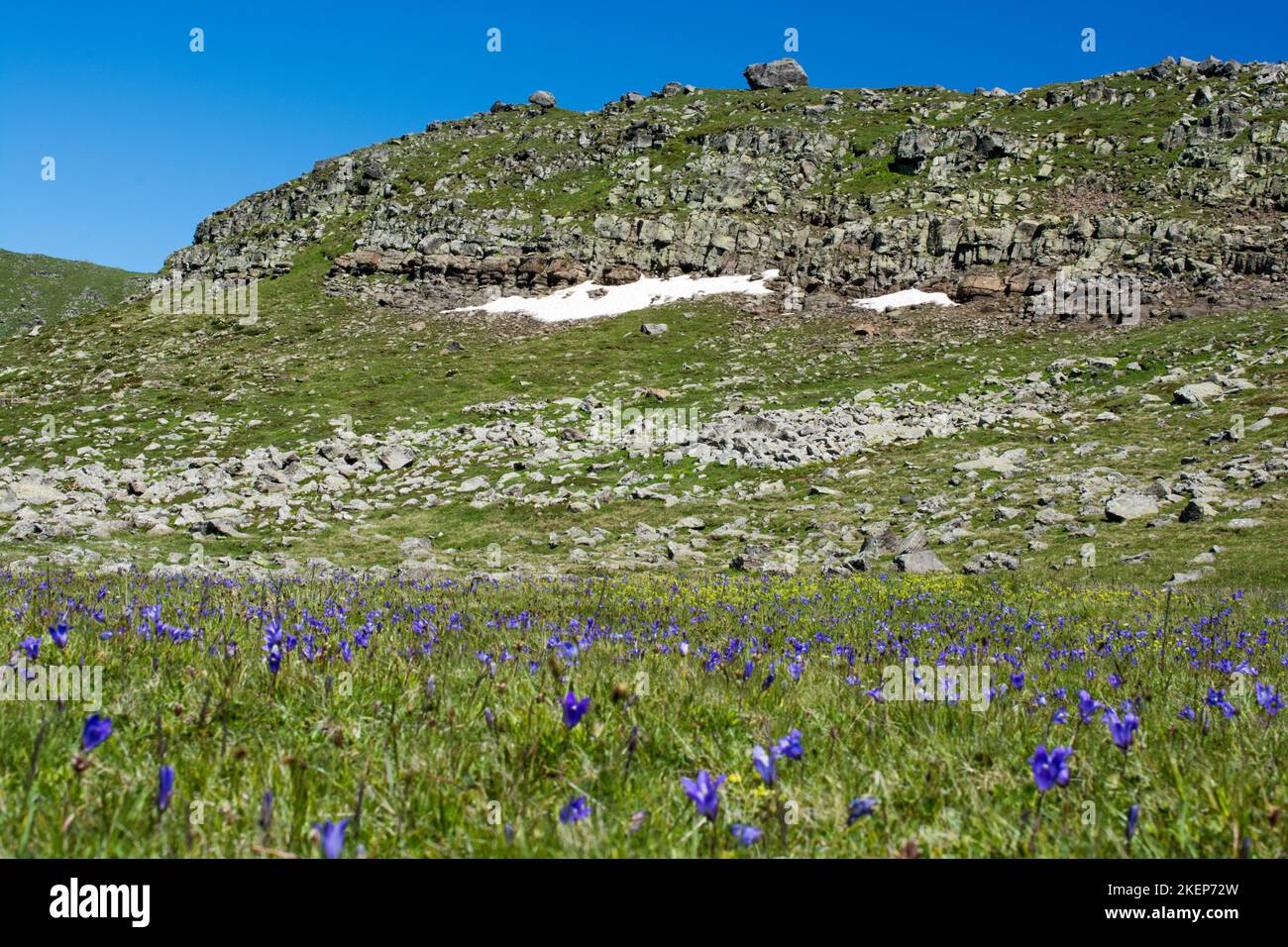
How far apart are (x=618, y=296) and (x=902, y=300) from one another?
998 inches

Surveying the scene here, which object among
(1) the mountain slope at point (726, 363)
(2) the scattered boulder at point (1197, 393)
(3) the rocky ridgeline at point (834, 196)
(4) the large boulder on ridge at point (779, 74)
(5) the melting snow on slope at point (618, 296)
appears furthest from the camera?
(4) the large boulder on ridge at point (779, 74)

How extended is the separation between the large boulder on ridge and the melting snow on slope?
2312 inches

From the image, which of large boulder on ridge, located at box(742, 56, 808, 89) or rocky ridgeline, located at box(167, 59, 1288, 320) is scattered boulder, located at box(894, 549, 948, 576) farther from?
Result: large boulder on ridge, located at box(742, 56, 808, 89)

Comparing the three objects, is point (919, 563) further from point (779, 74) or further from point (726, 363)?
point (779, 74)

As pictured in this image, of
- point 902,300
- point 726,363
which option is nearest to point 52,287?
point 726,363

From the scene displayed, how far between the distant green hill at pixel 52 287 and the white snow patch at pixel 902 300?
394ft

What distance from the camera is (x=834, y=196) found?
237ft

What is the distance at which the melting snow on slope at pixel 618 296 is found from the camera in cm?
6525

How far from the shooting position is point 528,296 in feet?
230

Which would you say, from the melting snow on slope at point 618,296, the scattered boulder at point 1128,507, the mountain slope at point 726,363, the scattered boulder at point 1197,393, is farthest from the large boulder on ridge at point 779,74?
the scattered boulder at point 1128,507

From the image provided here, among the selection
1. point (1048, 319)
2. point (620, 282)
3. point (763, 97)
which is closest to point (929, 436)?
point (1048, 319)

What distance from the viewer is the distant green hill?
11639 cm

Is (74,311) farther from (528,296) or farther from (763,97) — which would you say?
(763,97)

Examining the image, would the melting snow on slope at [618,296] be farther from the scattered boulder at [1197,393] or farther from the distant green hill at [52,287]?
the distant green hill at [52,287]
